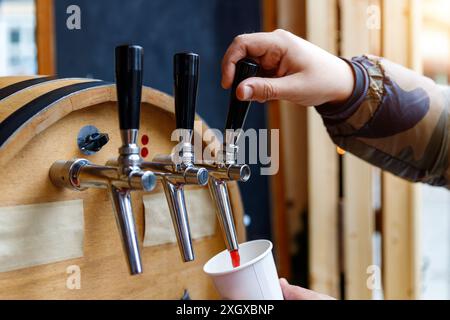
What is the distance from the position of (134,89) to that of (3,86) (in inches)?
12.5

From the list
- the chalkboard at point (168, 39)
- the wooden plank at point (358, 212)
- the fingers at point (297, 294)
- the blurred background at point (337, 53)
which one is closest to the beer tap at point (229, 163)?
the fingers at point (297, 294)

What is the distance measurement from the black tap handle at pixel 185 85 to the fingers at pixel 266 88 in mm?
80

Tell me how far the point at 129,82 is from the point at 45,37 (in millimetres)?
1365

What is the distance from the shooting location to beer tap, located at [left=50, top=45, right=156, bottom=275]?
2.34 feet

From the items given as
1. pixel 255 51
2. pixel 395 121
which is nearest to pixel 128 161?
pixel 255 51

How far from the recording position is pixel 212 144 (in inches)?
42.9

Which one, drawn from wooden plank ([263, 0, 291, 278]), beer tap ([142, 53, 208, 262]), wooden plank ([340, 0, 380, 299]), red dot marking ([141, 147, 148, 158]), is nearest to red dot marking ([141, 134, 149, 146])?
red dot marking ([141, 147, 148, 158])

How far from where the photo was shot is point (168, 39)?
2350 mm

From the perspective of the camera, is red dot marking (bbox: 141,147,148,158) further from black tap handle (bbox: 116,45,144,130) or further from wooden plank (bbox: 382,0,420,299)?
wooden plank (bbox: 382,0,420,299)

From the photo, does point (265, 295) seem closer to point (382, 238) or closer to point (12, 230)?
point (12, 230)

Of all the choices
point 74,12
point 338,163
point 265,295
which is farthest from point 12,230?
point 338,163

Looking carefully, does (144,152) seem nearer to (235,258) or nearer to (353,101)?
(235,258)

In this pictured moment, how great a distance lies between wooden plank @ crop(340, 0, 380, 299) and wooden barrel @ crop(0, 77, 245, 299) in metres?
1.33

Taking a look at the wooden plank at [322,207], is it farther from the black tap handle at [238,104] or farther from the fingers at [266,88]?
the black tap handle at [238,104]
